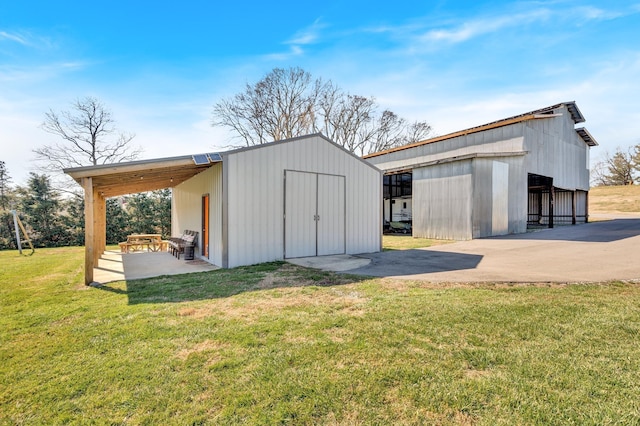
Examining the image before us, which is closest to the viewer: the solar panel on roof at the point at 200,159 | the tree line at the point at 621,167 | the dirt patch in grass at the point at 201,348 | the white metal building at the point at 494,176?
the dirt patch in grass at the point at 201,348

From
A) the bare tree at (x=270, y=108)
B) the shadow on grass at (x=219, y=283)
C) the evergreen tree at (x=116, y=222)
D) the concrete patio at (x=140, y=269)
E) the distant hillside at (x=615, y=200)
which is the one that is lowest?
the concrete patio at (x=140, y=269)

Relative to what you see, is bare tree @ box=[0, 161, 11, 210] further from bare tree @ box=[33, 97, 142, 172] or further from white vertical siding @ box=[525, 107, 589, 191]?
white vertical siding @ box=[525, 107, 589, 191]

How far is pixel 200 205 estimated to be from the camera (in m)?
10.6

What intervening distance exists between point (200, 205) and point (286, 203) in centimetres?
367

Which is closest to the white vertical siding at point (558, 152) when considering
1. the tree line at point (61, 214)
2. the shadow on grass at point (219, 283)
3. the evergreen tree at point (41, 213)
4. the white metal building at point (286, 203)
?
the white metal building at point (286, 203)

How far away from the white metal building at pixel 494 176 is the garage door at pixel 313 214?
7.45 meters

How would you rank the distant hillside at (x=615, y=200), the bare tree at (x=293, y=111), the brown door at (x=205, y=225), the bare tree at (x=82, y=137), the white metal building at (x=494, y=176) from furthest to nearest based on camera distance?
the distant hillside at (x=615, y=200), the bare tree at (x=293, y=111), the bare tree at (x=82, y=137), the white metal building at (x=494, y=176), the brown door at (x=205, y=225)

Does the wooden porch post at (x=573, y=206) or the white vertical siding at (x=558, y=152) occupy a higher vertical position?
the white vertical siding at (x=558, y=152)

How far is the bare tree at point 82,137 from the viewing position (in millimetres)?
21562

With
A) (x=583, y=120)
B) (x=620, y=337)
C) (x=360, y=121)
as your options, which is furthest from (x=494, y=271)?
(x=360, y=121)

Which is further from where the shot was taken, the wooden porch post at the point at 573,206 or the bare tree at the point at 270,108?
the bare tree at the point at 270,108

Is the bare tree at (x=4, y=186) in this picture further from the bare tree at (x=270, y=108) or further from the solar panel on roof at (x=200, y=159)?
the solar panel on roof at (x=200, y=159)

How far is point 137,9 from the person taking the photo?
9305mm

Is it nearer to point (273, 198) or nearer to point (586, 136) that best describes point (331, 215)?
point (273, 198)
